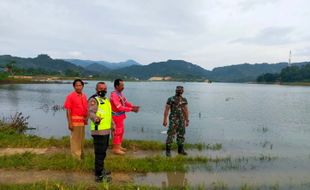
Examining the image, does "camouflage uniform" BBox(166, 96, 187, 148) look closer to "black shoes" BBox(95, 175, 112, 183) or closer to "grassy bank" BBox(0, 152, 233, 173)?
"grassy bank" BBox(0, 152, 233, 173)

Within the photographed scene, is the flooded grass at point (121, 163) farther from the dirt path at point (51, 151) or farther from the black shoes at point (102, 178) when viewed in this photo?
the black shoes at point (102, 178)

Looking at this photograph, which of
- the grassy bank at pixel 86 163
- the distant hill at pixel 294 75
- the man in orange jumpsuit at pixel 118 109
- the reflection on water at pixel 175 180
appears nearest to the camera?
the reflection on water at pixel 175 180

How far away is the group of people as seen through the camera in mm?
8070

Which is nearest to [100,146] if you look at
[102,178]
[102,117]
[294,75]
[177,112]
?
[102,117]

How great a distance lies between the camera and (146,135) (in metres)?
20.2

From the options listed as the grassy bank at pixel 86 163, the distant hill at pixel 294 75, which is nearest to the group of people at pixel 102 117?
the grassy bank at pixel 86 163

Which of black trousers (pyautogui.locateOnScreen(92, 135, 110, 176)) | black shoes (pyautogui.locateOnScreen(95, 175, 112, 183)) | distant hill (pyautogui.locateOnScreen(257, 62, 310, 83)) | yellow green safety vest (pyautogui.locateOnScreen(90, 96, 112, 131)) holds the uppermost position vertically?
distant hill (pyautogui.locateOnScreen(257, 62, 310, 83))

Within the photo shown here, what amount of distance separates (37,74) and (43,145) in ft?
571

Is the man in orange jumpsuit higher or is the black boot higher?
the man in orange jumpsuit

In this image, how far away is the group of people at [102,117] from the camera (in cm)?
807

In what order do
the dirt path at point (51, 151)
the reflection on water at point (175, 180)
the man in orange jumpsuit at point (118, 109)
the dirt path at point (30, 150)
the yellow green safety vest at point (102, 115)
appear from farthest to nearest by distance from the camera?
the dirt path at point (51, 151) → the dirt path at point (30, 150) → the man in orange jumpsuit at point (118, 109) → the reflection on water at point (175, 180) → the yellow green safety vest at point (102, 115)

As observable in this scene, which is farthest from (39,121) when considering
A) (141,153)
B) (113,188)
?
(113,188)

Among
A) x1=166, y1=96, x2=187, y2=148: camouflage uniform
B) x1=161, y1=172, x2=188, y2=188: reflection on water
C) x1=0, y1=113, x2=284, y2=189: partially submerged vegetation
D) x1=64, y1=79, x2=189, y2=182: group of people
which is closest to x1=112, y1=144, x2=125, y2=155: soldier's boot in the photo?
x1=64, y1=79, x2=189, y2=182: group of people

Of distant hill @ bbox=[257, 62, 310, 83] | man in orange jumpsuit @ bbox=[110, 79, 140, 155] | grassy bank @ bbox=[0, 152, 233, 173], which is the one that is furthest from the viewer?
distant hill @ bbox=[257, 62, 310, 83]
